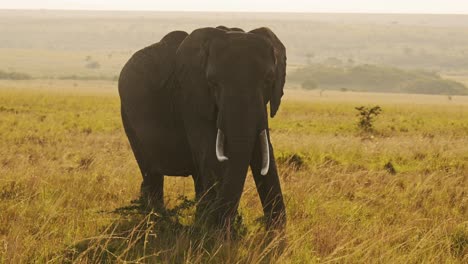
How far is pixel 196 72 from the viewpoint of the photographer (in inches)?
244

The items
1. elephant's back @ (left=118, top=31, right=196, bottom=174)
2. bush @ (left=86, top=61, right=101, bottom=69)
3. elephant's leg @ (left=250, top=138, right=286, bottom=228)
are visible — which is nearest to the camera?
elephant's leg @ (left=250, top=138, right=286, bottom=228)

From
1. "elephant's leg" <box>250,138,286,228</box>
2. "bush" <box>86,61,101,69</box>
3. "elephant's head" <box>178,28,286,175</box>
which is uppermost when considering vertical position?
"elephant's head" <box>178,28,286,175</box>

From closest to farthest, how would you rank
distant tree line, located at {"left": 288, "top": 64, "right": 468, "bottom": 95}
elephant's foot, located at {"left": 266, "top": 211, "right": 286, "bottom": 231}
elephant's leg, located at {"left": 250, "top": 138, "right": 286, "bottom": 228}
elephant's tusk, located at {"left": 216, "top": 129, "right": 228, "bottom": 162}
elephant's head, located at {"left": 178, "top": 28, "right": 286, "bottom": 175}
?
1. elephant's head, located at {"left": 178, "top": 28, "right": 286, "bottom": 175}
2. elephant's tusk, located at {"left": 216, "top": 129, "right": 228, "bottom": 162}
3. elephant's foot, located at {"left": 266, "top": 211, "right": 286, "bottom": 231}
4. elephant's leg, located at {"left": 250, "top": 138, "right": 286, "bottom": 228}
5. distant tree line, located at {"left": 288, "top": 64, "right": 468, "bottom": 95}

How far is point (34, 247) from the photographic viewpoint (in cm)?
510

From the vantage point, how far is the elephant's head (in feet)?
18.2

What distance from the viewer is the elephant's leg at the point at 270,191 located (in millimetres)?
6086

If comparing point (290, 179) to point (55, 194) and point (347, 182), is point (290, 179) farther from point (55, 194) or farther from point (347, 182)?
point (55, 194)

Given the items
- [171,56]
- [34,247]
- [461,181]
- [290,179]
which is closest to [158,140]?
[171,56]

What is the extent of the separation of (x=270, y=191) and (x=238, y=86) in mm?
1164

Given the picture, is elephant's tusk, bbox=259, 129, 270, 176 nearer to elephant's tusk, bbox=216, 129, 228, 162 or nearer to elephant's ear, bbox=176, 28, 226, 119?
elephant's tusk, bbox=216, 129, 228, 162

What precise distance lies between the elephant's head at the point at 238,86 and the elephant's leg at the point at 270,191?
0.24 metres

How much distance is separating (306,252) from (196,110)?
5.71 feet

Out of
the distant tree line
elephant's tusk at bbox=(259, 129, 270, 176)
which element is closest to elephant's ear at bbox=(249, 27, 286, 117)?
elephant's tusk at bbox=(259, 129, 270, 176)

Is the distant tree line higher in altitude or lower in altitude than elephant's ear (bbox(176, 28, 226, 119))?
lower
